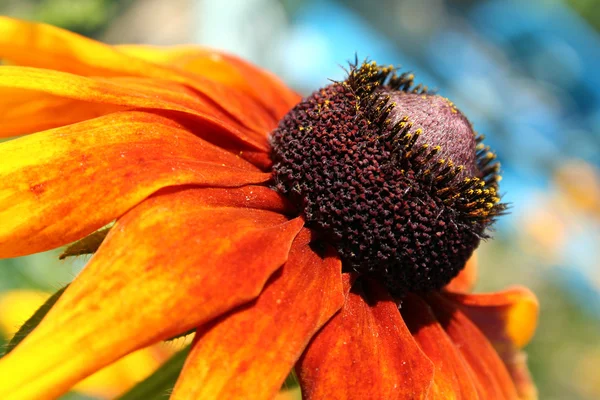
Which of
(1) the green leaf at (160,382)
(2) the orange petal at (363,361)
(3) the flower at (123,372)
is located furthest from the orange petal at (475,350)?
(3) the flower at (123,372)

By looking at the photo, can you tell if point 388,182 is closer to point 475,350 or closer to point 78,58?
→ point 475,350

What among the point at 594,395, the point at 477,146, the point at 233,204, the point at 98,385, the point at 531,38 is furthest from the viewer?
the point at 531,38

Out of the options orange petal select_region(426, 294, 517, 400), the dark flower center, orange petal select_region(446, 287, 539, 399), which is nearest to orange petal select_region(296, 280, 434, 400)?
the dark flower center

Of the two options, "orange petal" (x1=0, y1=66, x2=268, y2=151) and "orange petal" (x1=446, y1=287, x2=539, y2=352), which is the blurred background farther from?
"orange petal" (x1=0, y1=66, x2=268, y2=151)

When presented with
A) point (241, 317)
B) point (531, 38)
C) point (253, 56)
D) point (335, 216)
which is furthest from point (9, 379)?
point (531, 38)

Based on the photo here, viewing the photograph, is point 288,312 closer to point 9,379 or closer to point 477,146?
point 9,379

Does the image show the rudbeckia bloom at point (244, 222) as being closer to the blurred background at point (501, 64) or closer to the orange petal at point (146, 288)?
the orange petal at point (146, 288)
